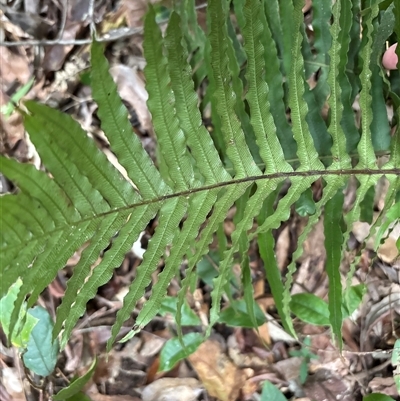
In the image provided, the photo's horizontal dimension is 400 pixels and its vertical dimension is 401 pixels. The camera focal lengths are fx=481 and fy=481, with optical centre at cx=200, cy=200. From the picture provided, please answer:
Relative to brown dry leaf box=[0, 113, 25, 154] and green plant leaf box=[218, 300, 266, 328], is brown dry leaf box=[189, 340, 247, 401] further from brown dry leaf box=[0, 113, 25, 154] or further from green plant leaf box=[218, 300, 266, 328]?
brown dry leaf box=[0, 113, 25, 154]

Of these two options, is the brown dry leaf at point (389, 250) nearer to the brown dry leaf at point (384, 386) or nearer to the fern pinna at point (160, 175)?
the brown dry leaf at point (384, 386)

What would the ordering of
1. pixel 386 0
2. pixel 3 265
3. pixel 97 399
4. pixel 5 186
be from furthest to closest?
pixel 5 186
pixel 97 399
pixel 386 0
pixel 3 265

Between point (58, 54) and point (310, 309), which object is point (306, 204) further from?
point (58, 54)

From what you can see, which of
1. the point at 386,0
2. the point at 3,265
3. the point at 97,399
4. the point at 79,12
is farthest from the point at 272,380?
the point at 79,12

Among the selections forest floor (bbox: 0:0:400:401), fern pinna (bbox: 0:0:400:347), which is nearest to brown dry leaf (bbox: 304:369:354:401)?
forest floor (bbox: 0:0:400:401)

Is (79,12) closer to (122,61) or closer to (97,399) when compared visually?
(122,61)

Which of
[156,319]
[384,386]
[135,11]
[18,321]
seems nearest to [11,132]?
[135,11]

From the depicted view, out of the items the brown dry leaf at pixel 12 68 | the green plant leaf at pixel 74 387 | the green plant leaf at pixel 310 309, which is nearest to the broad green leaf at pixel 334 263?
the green plant leaf at pixel 310 309
